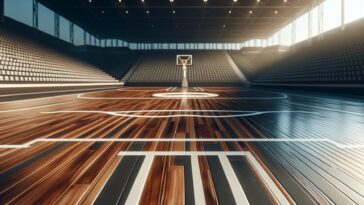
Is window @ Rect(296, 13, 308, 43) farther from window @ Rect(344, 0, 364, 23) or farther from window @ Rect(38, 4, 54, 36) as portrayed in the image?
window @ Rect(38, 4, 54, 36)

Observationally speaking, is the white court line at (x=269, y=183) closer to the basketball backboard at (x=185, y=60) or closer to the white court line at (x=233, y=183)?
the white court line at (x=233, y=183)

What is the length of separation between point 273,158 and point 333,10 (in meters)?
19.6

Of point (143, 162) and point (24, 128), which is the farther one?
point (24, 128)

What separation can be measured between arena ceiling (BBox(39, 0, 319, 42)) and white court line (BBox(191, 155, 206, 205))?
18.2m

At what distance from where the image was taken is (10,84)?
10188 mm

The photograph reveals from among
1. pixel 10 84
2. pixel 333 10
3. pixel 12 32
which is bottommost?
pixel 10 84

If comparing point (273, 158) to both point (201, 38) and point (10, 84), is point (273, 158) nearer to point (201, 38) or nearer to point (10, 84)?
point (10, 84)

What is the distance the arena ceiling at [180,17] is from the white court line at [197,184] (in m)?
18.2

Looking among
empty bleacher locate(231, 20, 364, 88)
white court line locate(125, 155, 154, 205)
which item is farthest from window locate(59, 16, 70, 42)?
white court line locate(125, 155, 154, 205)

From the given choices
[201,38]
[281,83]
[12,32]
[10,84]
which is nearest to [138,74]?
[201,38]

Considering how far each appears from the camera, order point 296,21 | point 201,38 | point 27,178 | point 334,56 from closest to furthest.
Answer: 1. point 27,178
2. point 334,56
3. point 296,21
4. point 201,38

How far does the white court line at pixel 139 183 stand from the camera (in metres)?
1.56

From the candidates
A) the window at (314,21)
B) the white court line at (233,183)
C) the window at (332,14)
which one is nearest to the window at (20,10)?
the white court line at (233,183)

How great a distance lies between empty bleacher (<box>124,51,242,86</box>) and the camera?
26.3 metres
